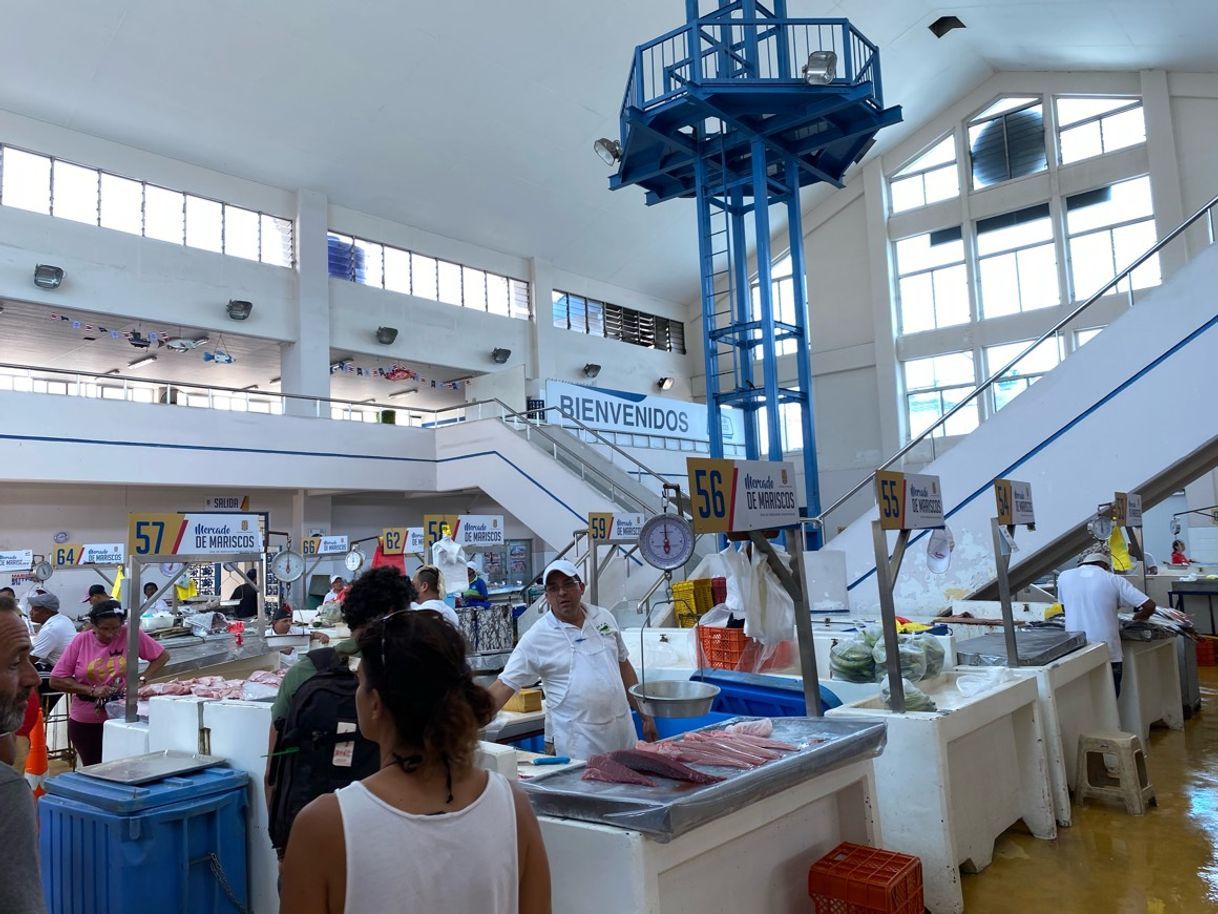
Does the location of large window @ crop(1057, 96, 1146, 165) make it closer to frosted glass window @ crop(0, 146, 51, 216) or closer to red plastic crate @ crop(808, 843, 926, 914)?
red plastic crate @ crop(808, 843, 926, 914)

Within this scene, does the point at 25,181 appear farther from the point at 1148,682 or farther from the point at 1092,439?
the point at 1148,682

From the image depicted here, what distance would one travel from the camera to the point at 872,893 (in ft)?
8.80

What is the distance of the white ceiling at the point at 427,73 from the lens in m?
12.1

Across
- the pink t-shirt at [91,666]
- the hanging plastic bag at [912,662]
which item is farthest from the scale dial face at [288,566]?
the hanging plastic bag at [912,662]

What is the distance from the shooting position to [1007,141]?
1730 cm

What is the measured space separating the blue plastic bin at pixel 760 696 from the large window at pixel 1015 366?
25.1ft

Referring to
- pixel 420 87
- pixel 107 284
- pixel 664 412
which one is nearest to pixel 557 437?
pixel 664 412

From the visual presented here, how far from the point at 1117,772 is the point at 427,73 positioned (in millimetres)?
13215

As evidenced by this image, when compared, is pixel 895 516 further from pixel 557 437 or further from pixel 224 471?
pixel 224 471

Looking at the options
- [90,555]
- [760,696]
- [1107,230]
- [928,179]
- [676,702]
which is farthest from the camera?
[928,179]

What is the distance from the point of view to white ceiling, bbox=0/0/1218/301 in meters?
12.1

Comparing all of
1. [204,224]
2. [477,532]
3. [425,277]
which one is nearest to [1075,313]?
[477,532]

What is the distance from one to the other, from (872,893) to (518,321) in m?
17.6

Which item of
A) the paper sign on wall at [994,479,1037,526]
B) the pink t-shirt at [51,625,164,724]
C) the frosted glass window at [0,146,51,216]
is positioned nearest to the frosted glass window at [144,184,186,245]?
the frosted glass window at [0,146,51,216]
